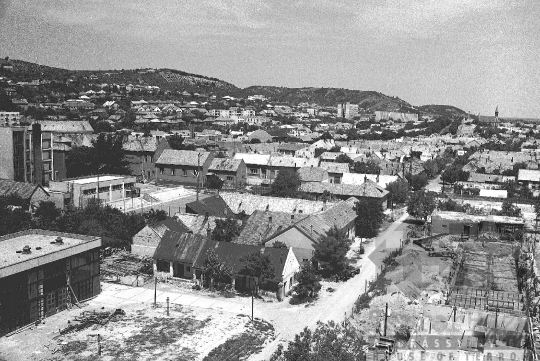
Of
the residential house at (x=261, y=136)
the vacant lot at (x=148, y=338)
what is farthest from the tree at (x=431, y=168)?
the vacant lot at (x=148, y=338)

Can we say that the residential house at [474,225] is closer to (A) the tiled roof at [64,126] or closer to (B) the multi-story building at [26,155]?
(B) the multi-story building at [26,155]

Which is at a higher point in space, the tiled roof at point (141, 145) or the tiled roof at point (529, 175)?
the tiled roof at point (141, 145)

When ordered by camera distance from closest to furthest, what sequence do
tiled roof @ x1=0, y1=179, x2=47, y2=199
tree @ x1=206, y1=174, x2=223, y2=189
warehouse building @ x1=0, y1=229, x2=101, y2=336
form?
warehouse building @ x1=0, y1=229, x2=101, y2=336
tiled roof @ x1=0, y1=179, x2=47, y2=199
tree @ x1=206, y1=174, x2=223, y2=189

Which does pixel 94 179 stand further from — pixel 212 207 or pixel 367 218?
pixel 367 218

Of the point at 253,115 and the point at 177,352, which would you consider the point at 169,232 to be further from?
the point at 253,115

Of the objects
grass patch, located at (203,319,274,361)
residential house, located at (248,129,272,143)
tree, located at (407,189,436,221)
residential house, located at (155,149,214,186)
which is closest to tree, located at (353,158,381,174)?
tree, located at (407,189,436,221)

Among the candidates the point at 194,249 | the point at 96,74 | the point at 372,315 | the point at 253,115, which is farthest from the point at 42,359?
the point at 96,74

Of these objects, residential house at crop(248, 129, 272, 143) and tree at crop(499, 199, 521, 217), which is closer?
tree at crop(499, 199, 521, 217)

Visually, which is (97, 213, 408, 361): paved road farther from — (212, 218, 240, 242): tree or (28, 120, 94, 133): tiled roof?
(28, 120, 94, 133): tiled roof
